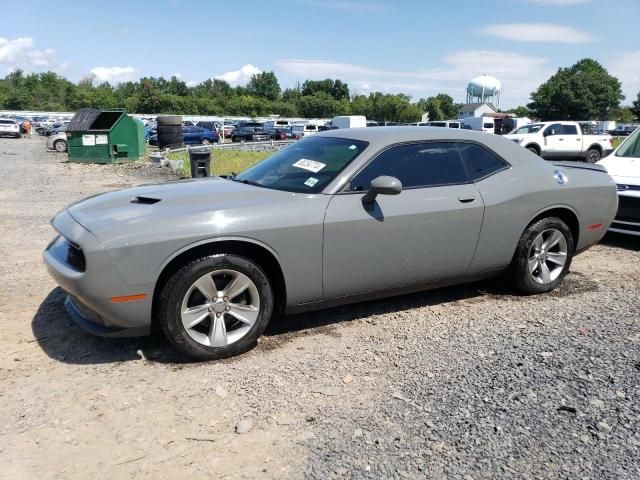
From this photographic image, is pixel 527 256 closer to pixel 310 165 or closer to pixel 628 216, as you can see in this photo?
pixel 310 165

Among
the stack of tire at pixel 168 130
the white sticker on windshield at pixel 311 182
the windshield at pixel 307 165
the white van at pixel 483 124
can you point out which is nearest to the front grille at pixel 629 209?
the windshield at pixel 307 165

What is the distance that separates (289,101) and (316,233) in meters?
114

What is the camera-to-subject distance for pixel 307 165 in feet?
13.5

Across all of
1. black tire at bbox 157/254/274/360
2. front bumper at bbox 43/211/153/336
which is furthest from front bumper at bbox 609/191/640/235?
front bumper at bbox 43/211/153/336

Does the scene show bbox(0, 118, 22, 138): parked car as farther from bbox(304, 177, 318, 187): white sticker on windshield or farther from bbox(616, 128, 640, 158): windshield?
bbox(304, 177, 318, 187): white sticker on windshield

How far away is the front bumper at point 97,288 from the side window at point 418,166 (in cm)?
171

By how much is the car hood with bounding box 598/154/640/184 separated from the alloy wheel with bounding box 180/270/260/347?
562cm

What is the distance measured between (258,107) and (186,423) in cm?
10072

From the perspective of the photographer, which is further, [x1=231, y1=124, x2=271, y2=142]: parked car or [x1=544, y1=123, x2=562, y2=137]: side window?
[x1=231, y1=124, x2=271, y2=142]: parked car

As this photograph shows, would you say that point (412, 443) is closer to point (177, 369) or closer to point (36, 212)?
point (177, 369)

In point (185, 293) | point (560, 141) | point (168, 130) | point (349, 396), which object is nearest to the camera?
point (349, 396)

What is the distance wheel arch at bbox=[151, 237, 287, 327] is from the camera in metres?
3.30

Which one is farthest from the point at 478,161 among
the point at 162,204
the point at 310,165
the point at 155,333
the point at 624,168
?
the point at 624,168

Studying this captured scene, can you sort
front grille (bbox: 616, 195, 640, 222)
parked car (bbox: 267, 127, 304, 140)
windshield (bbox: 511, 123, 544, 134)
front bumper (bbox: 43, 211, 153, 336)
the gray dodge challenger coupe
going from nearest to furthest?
front bumper (bbox: 43, 211, 153, 336), the gray dodge challenger coupe, front grille (bbox: 616, 195, 640, 222), windshield (bbox: 511, 123, 544, 134), parked car (bbox: 267, 127, 304, 140)
